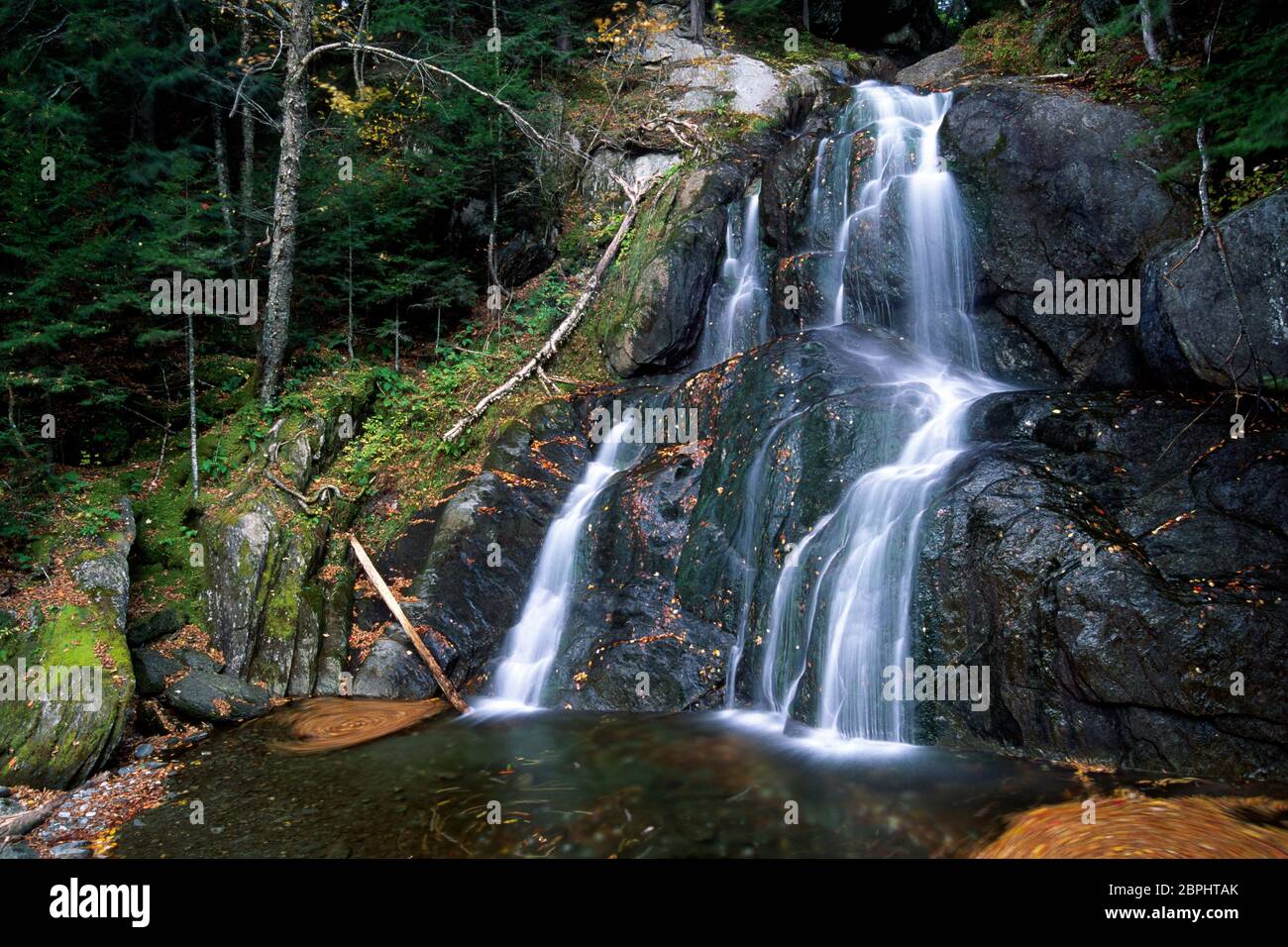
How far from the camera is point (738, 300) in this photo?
12.0 m

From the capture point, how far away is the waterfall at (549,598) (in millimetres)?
8539

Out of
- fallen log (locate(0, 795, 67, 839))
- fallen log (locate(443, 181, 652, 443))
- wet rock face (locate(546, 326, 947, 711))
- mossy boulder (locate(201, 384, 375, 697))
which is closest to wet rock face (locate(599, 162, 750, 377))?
fallen log (locate(443, 181, 652, 443))

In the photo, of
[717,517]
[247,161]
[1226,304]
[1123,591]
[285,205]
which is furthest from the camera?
[247,161]

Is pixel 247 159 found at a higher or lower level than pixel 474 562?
higher

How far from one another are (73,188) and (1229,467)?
44.5 ft

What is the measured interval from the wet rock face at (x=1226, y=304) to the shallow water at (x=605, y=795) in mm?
4227

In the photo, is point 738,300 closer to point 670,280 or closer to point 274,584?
point 670,280

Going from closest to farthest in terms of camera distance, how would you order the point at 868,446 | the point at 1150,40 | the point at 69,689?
1. the point at 69,689
2. the point at 868,446
3. the point at 1150,40

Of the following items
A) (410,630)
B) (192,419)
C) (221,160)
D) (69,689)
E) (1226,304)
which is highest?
(221,160)

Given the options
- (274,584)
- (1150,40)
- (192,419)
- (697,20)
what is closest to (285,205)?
(192,419)

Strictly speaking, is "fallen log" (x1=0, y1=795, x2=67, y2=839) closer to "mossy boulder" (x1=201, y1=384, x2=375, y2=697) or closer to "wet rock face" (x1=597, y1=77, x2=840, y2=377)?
"mossy boulder" (x1=201, y1=384, x2=375, y2=697)

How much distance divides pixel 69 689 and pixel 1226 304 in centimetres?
1197

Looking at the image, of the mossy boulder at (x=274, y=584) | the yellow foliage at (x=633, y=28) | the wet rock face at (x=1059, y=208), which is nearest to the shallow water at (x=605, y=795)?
the mossy boulder at (x=274, y=584)
